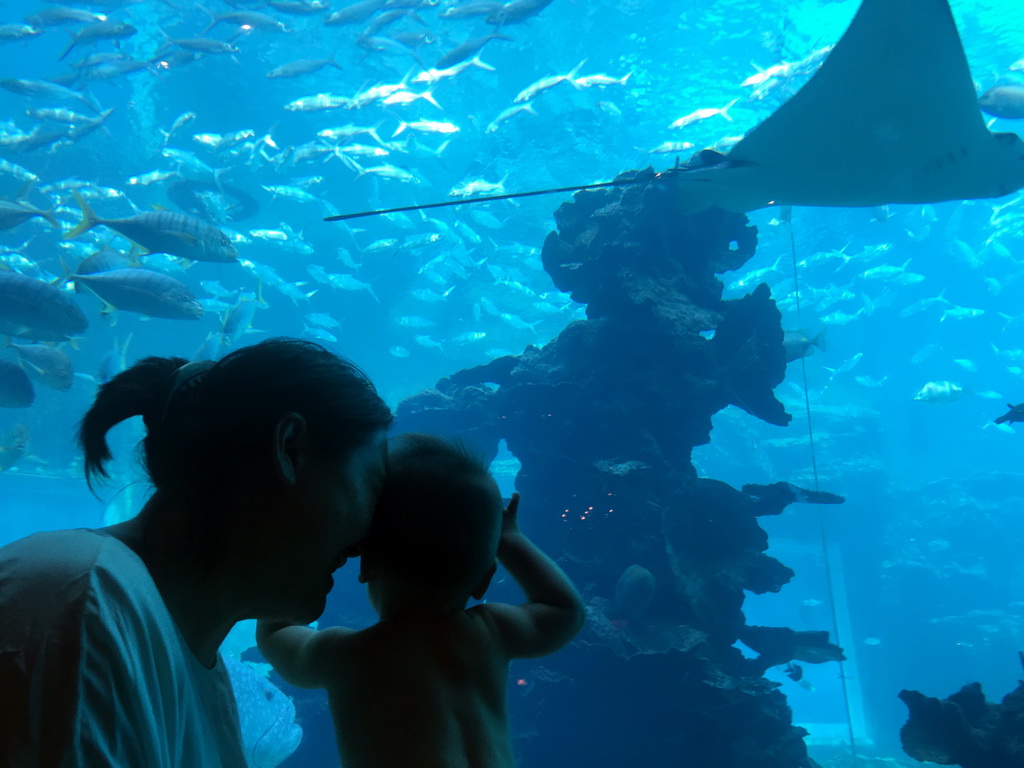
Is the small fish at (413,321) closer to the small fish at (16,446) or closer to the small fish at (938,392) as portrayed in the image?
the small fish at (16,446)

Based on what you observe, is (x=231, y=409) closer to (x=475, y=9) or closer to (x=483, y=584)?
(x=483, y=584)

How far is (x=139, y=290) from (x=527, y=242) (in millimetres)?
12292

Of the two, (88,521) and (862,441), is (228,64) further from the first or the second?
(88,521)

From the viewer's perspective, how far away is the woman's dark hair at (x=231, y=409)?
945 millimetres

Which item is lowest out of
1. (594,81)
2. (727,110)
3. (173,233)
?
(173,233)

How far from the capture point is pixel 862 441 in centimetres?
2541

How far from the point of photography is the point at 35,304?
5.22m

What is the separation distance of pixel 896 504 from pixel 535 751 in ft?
85.0

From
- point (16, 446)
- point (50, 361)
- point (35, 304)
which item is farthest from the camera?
point (16, 446)

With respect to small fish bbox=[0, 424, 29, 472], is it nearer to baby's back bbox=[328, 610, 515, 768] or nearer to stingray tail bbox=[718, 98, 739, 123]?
baby's back bbox=[328, 610, 515, 768]

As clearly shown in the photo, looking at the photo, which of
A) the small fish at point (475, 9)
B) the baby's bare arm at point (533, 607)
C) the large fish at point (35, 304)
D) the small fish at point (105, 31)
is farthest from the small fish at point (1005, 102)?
the small fish at point (105, 31)

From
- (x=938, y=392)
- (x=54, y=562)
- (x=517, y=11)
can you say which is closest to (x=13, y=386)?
(x=54, y=562)

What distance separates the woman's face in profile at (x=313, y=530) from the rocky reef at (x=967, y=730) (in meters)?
5.00

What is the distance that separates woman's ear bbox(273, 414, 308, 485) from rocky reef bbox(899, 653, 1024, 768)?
517 centimetres
